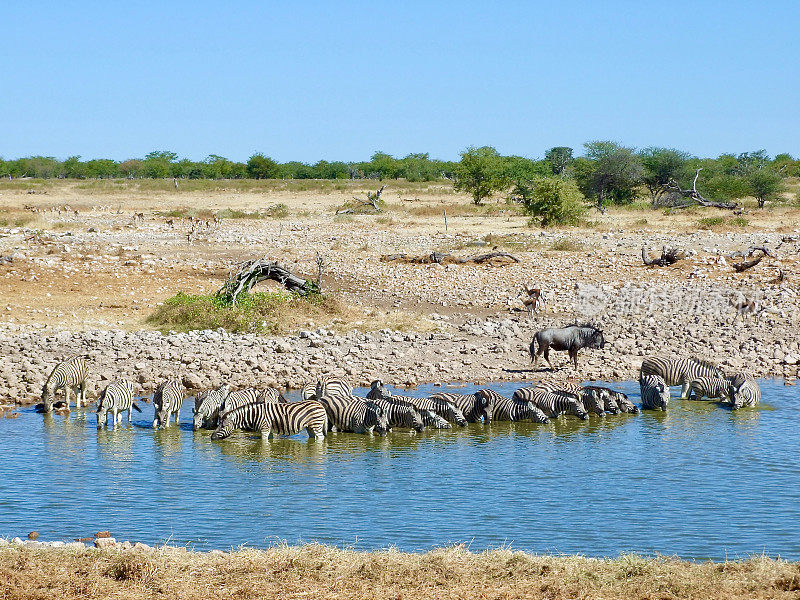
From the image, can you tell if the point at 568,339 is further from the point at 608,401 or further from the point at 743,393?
the point at 743,393

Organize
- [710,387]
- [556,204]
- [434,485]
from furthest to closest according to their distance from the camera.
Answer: [556,204]
[710,387]
[434,485]

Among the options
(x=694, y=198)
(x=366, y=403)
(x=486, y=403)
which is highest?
(x=694, y=198)

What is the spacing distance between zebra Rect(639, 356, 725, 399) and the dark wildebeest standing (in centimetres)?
127

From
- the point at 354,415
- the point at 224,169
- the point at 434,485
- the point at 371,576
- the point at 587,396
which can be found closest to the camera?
the point at 371,576

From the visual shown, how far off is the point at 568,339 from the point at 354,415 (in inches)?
196

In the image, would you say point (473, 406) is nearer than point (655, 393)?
Yes

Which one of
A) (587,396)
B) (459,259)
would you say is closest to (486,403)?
(587,396)

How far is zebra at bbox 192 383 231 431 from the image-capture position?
1309cm

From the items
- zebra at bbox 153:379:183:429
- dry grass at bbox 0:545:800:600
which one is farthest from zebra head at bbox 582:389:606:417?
dry grass at bbox 0:545:800:600

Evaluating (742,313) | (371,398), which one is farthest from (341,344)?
(742,313)

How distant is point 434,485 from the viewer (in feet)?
34.9

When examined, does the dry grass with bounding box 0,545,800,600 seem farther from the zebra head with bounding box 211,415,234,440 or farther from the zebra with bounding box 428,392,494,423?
the zebra with bounding box 428,392,494,423

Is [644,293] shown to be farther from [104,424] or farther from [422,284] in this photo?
[104,424]

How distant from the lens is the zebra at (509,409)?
13688 mm
